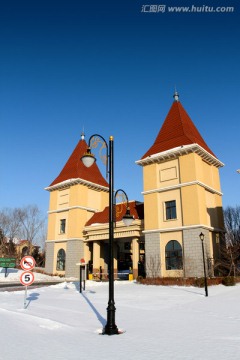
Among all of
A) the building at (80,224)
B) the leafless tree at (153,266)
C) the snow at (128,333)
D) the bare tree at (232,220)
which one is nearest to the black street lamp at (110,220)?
the snow at (128,333)

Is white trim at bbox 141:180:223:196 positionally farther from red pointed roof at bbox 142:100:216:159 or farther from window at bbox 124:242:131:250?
window at bbox 124:242:131:250

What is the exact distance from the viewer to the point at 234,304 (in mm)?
12578

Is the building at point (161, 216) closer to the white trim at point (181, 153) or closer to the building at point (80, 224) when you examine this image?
the white trim at point (181, 153)

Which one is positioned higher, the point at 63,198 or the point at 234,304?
the point at 63,198

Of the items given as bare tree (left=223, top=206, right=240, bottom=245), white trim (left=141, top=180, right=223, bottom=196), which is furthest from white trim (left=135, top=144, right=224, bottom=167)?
bare tree (left=223, top=206, right=240, bottom=245)

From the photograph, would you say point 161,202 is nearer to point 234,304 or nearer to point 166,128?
point 166,128

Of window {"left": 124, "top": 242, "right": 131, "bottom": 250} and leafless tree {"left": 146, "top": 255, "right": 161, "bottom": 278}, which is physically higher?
window {"left": 124, "top": 242, "right": 131, "bottom": 250}

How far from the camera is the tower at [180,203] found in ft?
81.5

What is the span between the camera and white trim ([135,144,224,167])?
1037 inches

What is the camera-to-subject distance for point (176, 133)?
29.1m

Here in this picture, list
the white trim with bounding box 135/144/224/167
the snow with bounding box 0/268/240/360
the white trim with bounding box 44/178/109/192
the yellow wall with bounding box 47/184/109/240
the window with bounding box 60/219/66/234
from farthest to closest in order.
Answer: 1. the window with bounding box 60/219/66/234
2. the white trim with bounding box 44/178/109/192
3. the yellow wall with bounding box 47/184/109/240
4. the white trim with bounding box 135/144/224/167
5. the snow with bounding box 0/268/240/360

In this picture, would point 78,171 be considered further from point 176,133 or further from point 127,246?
point 176,133

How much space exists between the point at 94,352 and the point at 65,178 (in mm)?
33265

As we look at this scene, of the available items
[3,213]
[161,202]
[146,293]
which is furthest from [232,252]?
[3,213]
